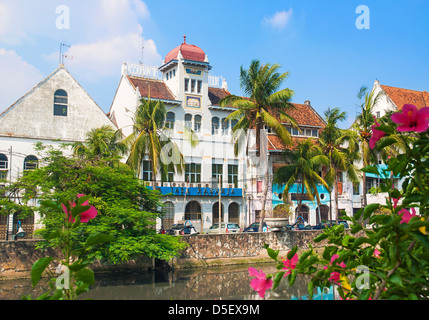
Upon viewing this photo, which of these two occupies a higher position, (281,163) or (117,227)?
(281,163)

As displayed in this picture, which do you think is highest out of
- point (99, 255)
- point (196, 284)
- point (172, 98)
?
point (172, 98)

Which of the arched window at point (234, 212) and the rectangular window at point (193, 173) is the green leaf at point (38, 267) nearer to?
the rectangular window at point (193, 173)

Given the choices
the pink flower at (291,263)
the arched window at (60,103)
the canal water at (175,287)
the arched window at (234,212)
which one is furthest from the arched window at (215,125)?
the pink flower at (291,263)

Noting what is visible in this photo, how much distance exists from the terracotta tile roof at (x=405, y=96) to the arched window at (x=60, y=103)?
1212 inches

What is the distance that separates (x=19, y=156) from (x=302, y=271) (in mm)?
31443

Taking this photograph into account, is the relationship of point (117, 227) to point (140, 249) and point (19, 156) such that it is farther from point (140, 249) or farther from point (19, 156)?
point (19, 156)

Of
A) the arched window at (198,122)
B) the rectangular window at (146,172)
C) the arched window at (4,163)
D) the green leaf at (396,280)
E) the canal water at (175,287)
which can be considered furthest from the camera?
the arched window at (198,122)

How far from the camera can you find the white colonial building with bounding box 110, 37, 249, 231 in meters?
37.1

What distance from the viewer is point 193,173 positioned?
38.0 m

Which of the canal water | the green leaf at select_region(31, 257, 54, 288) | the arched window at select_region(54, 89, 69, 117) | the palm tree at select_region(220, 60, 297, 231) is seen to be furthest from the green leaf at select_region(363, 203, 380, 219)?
the arched window at select_region(54, 89, 69, 117)

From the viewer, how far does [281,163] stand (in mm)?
41219

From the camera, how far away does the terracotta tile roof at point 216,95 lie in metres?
40.7

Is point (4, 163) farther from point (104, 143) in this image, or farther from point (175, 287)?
point (175, 287)
